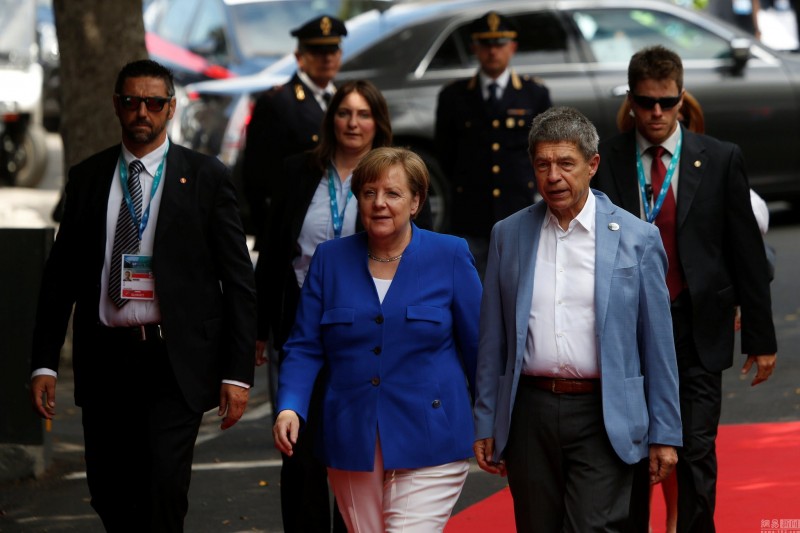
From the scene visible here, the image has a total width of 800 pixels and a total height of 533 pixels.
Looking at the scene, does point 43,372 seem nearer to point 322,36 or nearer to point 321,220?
point 321,220

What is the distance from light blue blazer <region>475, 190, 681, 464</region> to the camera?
5.08m

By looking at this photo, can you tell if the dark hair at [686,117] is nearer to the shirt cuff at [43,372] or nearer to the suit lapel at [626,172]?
the suit lapel at [626,172]

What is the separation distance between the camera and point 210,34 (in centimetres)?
1808

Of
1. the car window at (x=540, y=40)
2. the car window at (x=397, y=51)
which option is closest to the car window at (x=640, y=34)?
the car window at (x=540, y=40)

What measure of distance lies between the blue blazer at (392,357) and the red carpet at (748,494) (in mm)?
1875

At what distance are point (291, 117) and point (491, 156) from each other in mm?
1460

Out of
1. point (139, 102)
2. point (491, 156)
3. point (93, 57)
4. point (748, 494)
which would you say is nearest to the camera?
Result: point (139, 102)

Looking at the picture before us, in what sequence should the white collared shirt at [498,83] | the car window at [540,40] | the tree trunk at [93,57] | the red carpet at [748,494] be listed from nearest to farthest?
the red carpet at [748,494], the white collared shirt at [498,83], the tree trunk at [93,57], the car window at [540,40]

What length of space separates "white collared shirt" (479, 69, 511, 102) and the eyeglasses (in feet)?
12.2

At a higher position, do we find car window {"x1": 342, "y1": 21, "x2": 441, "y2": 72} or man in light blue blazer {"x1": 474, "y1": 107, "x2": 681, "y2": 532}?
car window {"x1": 342, "y1": 21, "x2": 441, "y2": 72}

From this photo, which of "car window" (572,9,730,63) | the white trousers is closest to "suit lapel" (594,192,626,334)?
the white trousers

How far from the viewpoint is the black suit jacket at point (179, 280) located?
590 centimetres

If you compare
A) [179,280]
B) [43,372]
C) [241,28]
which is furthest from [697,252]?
[241,28]

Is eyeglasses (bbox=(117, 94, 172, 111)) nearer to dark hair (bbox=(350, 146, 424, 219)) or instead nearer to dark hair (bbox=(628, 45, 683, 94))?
dark hair (bbox=(350, 146, 424, 219))
